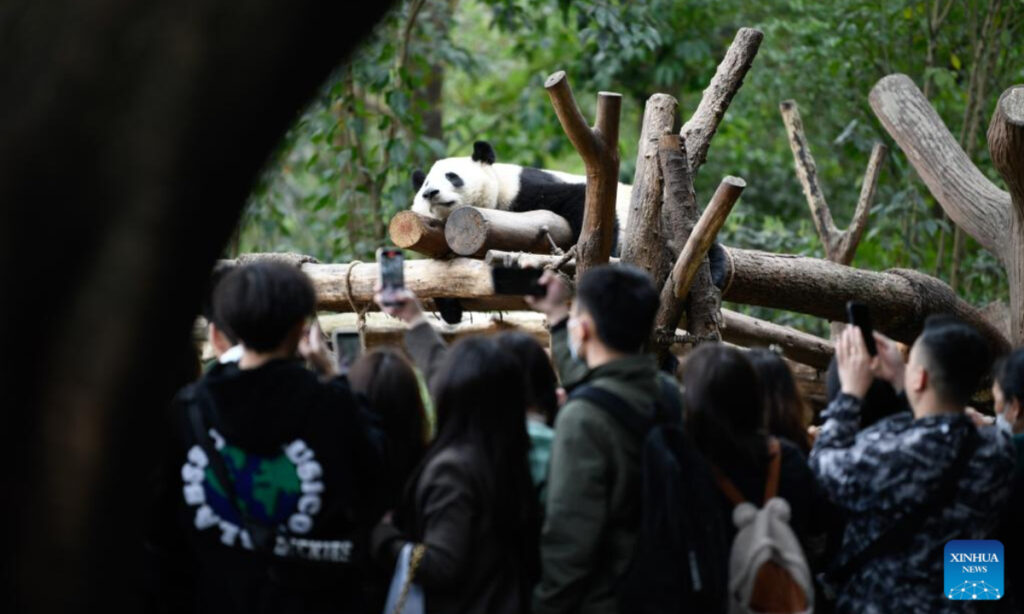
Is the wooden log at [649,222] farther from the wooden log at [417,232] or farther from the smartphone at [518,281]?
the smartphone at [518,281]

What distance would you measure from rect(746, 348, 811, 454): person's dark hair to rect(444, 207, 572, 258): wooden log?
1946 millimetres

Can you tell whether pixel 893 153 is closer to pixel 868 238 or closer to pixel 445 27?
pixel 868 238

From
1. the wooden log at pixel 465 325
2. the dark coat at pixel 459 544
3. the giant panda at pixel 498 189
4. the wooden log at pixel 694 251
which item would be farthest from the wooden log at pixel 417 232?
the dark coat at pixel 459 544

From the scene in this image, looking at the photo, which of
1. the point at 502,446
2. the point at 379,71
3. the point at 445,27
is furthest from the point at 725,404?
the point at 445,27

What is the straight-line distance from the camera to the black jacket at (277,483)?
9.90 ft

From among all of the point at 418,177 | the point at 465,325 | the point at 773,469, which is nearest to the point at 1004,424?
the point at 773,469

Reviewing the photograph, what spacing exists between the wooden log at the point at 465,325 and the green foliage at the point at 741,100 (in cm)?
280

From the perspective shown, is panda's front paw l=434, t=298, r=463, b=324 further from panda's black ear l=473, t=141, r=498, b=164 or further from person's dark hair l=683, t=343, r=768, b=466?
panda's black ear l=473, t=141, r=498, b=164

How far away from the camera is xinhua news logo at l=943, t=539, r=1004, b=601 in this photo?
3.55 m

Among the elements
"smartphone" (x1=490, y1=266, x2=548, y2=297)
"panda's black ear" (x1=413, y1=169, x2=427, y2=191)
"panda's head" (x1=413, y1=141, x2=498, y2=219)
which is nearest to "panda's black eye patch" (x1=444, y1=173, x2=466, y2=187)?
"panda's head" (x1=413, y1=141, x2=498, y2=219)

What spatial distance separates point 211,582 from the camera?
308 centimetres

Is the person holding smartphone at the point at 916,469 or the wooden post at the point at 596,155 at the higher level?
the wooden post at the point at 596,155

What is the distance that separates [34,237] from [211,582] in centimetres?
124

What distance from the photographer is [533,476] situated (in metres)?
3.34
